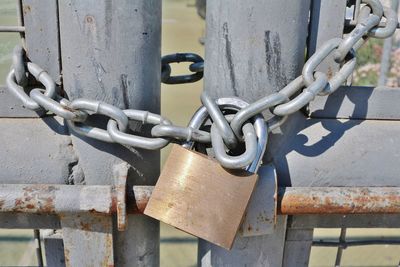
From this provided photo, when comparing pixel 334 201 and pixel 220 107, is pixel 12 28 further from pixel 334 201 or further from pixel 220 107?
pixel 334 201

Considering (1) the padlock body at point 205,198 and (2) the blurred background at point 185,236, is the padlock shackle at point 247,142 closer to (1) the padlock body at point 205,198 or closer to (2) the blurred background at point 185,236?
(1) the padlock body at point 205,198

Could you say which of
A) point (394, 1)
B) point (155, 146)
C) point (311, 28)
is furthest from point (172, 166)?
point (394, 1)

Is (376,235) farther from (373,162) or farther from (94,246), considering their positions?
(94,246)

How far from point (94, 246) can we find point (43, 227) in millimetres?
99

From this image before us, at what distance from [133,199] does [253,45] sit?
0.83 feet

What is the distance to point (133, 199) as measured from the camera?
2.00 ft

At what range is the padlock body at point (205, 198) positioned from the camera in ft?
1.88

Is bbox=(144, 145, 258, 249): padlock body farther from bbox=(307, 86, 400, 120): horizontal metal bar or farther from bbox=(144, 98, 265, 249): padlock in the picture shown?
bbox=(307, 86, 400, 120): horizontal metal bar

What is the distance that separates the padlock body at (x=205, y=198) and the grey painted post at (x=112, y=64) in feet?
0.25

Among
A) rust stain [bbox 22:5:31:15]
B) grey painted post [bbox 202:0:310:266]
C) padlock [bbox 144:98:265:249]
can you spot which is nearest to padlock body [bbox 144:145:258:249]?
padlock [bbox 144:98:265:249]

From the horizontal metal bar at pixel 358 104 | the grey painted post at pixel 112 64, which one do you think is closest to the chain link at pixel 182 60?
the grey painted post at pixel 112 64

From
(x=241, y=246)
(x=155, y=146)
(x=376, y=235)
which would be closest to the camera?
(x=155, y=146)

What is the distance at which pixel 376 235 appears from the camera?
7.64 ft

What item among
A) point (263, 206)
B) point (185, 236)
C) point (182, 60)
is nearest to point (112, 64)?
point (182, 60)
